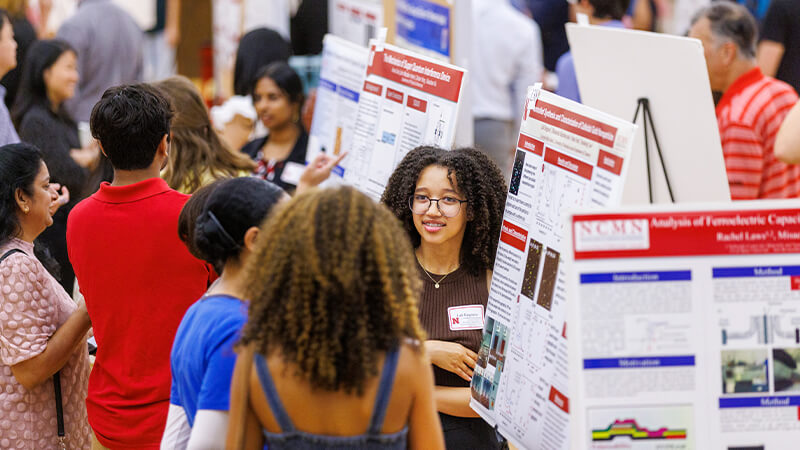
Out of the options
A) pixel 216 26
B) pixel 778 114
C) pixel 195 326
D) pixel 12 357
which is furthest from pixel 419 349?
pixel 216 26

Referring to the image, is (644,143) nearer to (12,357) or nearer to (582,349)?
(582,349)

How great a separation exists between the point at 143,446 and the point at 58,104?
295cm

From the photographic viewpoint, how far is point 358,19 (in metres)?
5.70

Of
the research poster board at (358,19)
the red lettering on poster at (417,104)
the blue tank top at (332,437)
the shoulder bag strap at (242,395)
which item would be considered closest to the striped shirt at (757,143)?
the red lettering on poster at (417,104)

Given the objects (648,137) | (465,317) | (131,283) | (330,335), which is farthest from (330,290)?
(648,137)

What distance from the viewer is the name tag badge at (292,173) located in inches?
186

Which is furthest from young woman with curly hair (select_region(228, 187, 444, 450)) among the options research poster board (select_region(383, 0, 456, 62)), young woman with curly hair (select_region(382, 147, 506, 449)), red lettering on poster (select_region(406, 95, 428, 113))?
research poster board (select_region(383, 0, 456, 62))

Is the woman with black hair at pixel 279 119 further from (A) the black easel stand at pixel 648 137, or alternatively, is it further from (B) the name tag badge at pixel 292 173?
(A) the black easel stand at pixel 648 137

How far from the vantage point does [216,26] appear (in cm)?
757

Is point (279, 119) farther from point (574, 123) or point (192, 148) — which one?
point (574, 123)

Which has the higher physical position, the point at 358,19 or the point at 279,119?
the point at 358,19

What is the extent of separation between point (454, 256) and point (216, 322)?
114 cm

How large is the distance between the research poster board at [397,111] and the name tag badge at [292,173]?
840mm

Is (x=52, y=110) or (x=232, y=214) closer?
(x=232, y=214)
